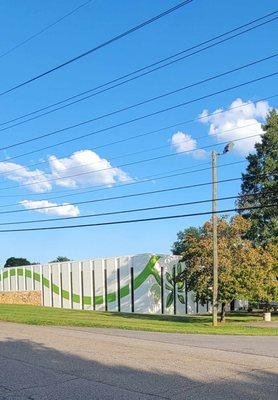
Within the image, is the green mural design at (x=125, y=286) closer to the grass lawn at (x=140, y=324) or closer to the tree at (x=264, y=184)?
the tree at (x=264, y=184)

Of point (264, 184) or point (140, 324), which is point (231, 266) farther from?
point (264, 184)

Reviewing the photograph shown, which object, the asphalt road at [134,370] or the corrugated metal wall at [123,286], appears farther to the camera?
the corrugated metal wall at [123,286]

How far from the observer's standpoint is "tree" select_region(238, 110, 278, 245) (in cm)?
4609

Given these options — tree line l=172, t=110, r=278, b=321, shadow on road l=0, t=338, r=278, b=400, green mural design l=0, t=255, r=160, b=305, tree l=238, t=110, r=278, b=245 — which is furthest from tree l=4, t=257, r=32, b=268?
shadow on road l=0, t=338, r=278, b=400

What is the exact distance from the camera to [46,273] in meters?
65.7

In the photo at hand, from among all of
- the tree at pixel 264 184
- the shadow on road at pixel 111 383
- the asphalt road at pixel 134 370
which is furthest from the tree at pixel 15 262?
the shadow on road at pixel 111 383

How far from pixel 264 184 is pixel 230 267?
16.6m

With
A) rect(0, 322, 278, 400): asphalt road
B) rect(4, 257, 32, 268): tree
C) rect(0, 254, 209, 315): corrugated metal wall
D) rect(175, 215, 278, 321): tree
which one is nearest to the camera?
rect(0, 322, 278, 400): asphalt road

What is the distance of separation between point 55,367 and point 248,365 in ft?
12.4

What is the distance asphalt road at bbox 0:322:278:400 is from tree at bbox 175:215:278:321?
1840cm

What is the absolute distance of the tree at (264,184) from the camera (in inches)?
1815

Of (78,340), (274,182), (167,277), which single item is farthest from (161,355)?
(167,277)

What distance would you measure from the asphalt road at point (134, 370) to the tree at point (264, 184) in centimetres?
3223

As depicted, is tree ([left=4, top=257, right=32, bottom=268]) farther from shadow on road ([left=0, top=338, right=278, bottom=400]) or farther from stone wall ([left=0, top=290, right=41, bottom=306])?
shadow on road ([left=0, top=338, right=278, bottom=400])
